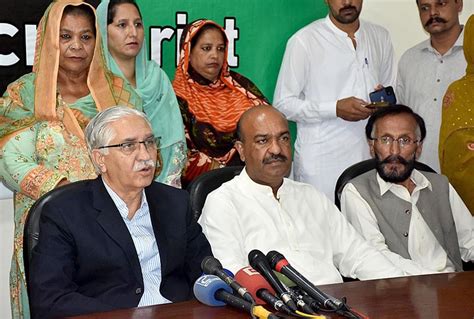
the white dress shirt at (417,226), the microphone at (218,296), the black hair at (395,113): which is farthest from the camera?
the black hair at (395,113)

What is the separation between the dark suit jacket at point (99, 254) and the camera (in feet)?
8.55

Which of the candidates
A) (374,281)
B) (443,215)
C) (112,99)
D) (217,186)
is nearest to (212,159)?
(112,99)

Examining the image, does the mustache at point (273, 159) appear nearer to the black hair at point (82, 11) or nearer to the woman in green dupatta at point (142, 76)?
the woman in green dupatta at point (142, 76)

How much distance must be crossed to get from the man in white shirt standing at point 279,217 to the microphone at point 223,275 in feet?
2.71

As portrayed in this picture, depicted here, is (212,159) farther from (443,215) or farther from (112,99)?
(443,215)

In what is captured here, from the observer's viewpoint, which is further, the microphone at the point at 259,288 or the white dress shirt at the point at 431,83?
the white dress shirt at the point at 431,83

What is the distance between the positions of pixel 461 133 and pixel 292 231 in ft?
4.13

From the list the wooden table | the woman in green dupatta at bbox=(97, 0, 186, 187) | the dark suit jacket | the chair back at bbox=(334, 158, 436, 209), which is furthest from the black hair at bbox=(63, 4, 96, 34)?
the wooden table

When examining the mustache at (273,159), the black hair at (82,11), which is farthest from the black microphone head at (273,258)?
the black hair at (82,11)

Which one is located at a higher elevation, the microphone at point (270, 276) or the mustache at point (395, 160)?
the mustache at point (395, 160)

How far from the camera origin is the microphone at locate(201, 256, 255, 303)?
2240 mm

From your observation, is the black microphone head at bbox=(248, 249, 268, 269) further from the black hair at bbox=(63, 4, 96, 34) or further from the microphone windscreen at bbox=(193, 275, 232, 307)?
the black hair at bbox=(63, 4, 96, 34)

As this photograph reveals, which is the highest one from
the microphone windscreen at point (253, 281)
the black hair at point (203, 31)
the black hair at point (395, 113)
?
the black hair at point (203, 31)

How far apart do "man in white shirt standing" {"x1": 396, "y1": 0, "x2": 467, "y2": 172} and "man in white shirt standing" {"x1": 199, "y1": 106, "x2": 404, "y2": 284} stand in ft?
5.26
